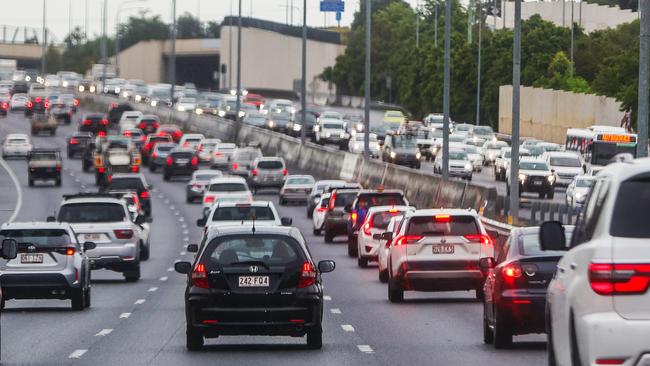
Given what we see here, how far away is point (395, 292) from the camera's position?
29.9 meters

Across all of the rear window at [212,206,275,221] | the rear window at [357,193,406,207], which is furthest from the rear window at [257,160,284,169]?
the rear window at [212,206,275,221]

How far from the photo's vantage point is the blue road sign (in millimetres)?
123750

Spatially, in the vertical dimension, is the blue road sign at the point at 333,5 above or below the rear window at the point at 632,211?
above

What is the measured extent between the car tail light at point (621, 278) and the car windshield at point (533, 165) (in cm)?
6008

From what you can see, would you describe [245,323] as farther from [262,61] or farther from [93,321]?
[262,61]

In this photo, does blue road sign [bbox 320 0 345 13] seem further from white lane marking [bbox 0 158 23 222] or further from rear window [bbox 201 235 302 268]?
rear window [bbox 201 235 302 268]

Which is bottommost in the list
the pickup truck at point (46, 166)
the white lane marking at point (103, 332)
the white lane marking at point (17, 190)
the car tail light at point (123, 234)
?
the white lane marking at point (17, 190)

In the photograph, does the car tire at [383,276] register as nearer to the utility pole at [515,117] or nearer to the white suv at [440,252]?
the white suv at [440,252]

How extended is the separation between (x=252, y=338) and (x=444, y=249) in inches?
268

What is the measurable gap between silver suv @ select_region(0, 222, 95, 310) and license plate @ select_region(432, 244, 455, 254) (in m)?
5.74

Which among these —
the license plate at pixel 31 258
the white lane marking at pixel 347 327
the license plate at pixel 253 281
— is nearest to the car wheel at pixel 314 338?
the license plate at pixel 253 281

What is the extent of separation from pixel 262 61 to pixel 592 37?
57455 millimetres

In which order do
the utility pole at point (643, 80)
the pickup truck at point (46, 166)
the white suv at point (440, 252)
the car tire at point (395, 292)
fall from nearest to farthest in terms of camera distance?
the white suv at point (440, 252) → the car tire at point (395, 292) → the utility pole at point (643, 80) → the pickup truck at point (46, 166)

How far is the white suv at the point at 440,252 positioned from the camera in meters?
29.1
